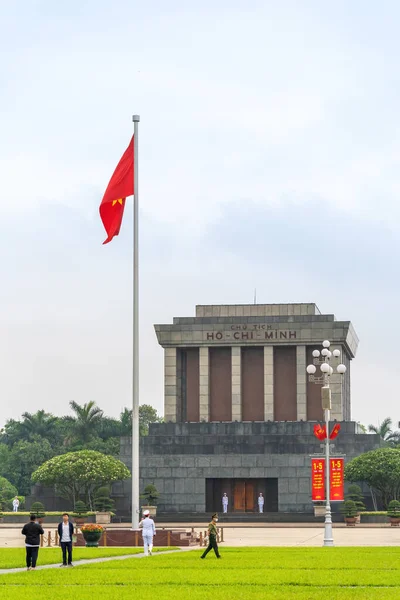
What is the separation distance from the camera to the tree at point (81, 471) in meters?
72.8

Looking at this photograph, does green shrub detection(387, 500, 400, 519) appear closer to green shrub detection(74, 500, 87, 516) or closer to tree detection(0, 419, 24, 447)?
green shrub detection(74, 500, 87, 516)

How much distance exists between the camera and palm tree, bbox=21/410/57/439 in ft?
402

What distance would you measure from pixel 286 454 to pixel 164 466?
809 cm

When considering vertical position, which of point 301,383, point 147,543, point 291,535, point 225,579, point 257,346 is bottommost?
point 225,579

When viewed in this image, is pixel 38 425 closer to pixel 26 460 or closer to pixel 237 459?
pixel 26 460

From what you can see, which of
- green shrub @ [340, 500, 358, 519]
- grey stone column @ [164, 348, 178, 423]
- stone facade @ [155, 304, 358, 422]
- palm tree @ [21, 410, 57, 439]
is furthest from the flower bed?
palm tree @ [21, 410, 57, 439]

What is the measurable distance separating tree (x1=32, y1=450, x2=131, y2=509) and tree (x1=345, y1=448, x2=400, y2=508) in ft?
47.2

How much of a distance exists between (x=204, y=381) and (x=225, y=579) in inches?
Result: 2193

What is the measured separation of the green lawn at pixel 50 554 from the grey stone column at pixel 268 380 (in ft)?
130

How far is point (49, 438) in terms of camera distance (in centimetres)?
12212

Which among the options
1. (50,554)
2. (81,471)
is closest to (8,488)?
(81,471)

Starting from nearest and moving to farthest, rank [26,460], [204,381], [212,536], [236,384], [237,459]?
[212,536] → [237,459] → [236,384] → [204,381] → [26,460]

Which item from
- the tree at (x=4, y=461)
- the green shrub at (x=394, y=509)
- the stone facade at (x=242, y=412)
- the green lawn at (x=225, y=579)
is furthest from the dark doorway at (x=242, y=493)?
the tree at (x=4, y=461)

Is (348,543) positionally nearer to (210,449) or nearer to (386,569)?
(386,569)
